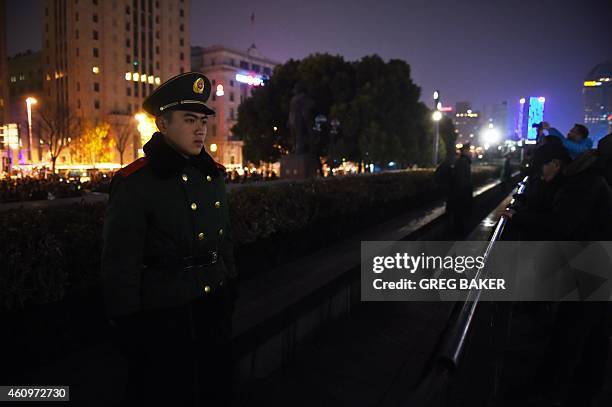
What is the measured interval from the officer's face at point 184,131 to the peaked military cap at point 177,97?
4 cm

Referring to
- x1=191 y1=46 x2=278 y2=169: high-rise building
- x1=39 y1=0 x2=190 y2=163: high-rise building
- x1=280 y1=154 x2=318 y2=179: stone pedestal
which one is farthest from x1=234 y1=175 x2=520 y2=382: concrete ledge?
x1=191 y1=46 x2=278 y2=169: high-rise building

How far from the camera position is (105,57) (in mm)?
77000

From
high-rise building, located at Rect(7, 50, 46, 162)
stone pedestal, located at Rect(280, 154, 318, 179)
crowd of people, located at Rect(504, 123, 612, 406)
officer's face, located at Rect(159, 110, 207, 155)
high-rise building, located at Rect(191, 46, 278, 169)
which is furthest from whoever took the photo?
high-rise building, located at Rect(191, 46, 278, 169)

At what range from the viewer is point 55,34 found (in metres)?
80.2

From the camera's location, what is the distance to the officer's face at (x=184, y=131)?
2.54m

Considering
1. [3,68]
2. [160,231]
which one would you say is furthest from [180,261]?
[3,68]

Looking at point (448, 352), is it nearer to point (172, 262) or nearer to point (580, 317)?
point (172, 262)

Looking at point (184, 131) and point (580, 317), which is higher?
point (184, 131)

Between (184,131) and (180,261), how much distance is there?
2.45 ft

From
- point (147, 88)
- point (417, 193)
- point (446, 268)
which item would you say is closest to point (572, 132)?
point (446, 268)

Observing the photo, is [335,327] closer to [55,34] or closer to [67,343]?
[67,343]

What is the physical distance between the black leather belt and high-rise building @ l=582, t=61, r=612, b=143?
55.8 meters

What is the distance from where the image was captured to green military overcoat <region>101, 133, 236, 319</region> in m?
2.20

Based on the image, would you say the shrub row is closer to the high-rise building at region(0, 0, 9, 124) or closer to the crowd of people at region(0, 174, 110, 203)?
the crowd of people at region(0, 174, 110, 203)
